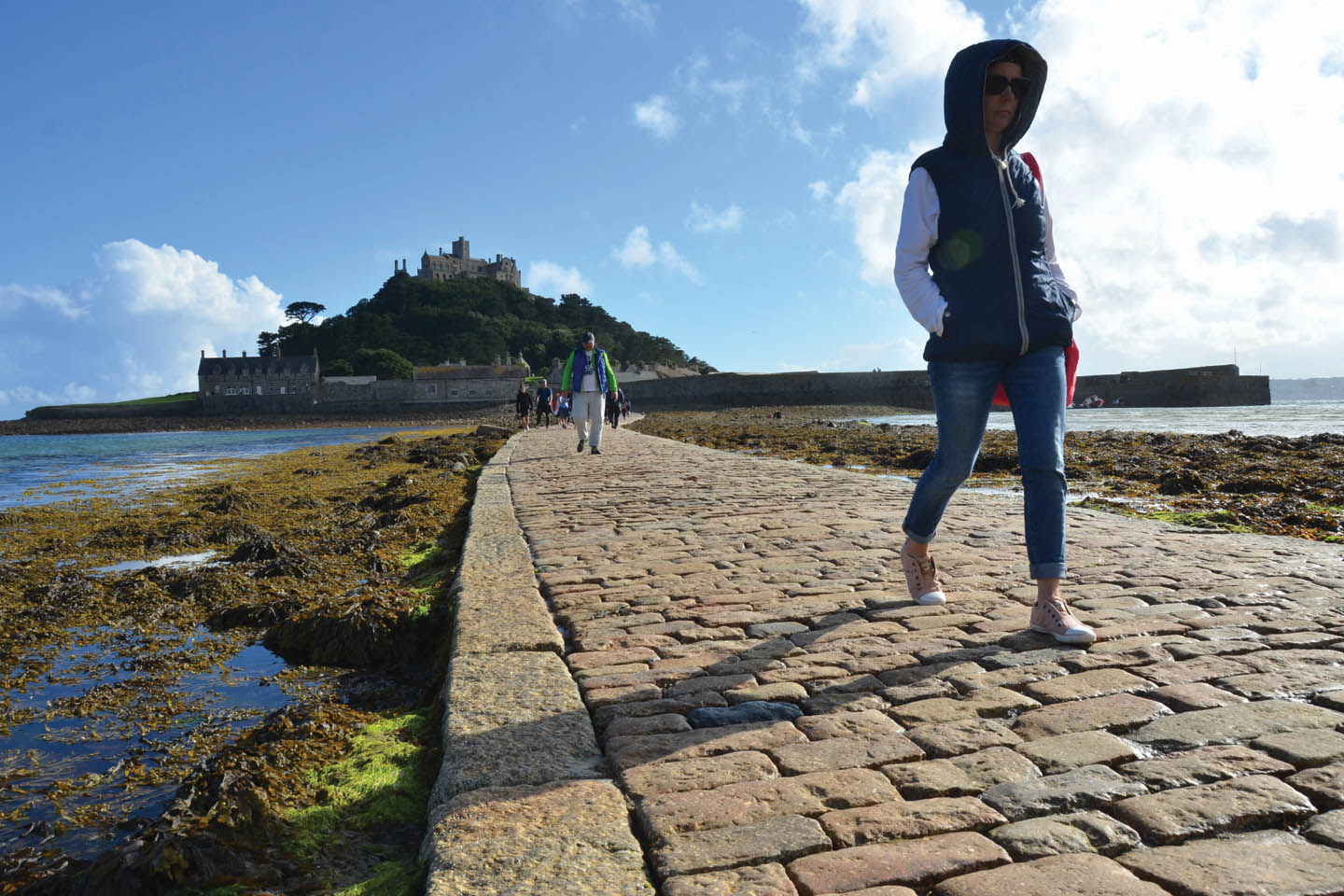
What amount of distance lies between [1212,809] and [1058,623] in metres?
1.30

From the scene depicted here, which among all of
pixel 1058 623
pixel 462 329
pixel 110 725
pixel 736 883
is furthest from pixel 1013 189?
pixel 462 329

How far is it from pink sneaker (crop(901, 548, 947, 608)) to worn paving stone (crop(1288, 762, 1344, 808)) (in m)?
1.77

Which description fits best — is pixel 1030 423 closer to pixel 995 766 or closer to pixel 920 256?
pixel 920 256

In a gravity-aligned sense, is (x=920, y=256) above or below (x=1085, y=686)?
above

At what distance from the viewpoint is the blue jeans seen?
327cm

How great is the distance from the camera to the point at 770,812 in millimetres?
1946

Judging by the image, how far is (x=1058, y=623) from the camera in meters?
3.16

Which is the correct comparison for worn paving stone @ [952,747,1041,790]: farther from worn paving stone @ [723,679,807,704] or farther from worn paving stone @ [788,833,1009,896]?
worn paving stone @ [723,679,807,704]

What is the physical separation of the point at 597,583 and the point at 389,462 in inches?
614

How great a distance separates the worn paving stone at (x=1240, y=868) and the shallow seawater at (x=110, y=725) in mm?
2481

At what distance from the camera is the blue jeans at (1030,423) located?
10.7ft

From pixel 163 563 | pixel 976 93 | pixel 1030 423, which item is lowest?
pixel 163 563

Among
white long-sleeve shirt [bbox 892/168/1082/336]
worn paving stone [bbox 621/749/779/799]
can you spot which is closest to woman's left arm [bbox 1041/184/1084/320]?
white long-sleeve shirt [bbox 892/168/1082/336]

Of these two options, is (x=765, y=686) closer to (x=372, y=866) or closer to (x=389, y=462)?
(x=372, y=866)
